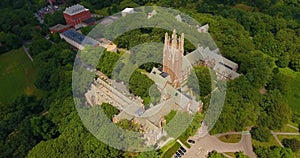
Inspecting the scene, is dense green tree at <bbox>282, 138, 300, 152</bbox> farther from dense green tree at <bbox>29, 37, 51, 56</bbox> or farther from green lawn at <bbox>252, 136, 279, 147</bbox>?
dense green tree at <bbox>29, 37, 51, 56</bbox>

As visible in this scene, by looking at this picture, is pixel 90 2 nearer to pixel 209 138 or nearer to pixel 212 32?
pixel 212 32

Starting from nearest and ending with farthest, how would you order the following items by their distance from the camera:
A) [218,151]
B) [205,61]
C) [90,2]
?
[218,151]
[205,61]
[90,2]

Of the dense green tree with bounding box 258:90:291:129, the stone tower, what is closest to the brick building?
the stone tower

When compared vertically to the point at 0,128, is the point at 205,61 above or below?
above

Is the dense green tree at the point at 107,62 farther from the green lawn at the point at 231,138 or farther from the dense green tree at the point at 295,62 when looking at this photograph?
the dense green tree at the point at 295,62

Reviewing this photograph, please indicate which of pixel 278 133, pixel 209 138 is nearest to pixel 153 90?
pixel 209 138

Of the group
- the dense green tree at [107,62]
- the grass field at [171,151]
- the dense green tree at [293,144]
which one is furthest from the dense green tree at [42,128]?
the dense green tree at [293,144]
